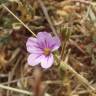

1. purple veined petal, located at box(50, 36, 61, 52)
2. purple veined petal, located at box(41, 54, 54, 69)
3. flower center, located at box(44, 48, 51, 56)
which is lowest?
purple veined petal, located at box(41, 54, 54, 69)

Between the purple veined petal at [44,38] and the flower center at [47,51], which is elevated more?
the purple veined petal at [44,38]

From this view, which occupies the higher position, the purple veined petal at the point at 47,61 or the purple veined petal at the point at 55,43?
the purple veined petal at the point at 55,43

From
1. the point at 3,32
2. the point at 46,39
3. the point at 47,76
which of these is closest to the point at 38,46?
the point at 46,39

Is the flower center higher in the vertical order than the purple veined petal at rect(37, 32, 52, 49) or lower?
lower

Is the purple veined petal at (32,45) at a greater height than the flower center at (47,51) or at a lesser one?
greater

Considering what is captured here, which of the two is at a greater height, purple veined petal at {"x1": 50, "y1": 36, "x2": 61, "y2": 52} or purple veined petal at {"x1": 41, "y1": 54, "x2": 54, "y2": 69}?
purple veined petal at {"x1": 50, "y1": 36, "x2": 61, "y2": 52}

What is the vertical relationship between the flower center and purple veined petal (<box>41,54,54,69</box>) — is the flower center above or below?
above

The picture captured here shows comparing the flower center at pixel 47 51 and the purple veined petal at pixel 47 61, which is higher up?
the flower center at pixel 47 51

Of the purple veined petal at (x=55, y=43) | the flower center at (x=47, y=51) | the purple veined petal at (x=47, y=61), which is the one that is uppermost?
the purple veined petal at (x=55, y=43)

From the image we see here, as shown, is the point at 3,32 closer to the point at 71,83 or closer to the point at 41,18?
the point at 41,18
